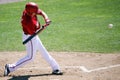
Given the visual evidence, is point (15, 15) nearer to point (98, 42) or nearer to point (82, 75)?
point (98, 42)

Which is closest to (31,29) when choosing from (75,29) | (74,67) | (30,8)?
(30,8)

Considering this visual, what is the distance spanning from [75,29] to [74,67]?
18.5 ft

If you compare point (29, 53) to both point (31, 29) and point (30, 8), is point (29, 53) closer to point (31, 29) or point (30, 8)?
point (31, 29)

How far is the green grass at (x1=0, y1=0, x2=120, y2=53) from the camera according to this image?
38.7 ft

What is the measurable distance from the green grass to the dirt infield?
2.64 ft

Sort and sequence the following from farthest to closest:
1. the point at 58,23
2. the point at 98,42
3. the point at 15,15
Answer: the point at 15,15 → the point at 58,23 → the point at 98,42

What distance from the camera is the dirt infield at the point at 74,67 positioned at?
27.2 feet

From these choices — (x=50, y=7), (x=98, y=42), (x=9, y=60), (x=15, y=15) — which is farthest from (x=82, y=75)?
(x=50, y=7)

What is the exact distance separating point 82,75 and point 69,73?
38 centimetres

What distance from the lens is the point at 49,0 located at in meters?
27.0

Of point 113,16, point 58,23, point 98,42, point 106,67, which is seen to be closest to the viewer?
point 106,67

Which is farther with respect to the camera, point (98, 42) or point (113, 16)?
point (113, 16)

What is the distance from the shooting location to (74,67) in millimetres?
9219

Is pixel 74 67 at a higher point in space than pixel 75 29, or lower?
higher
